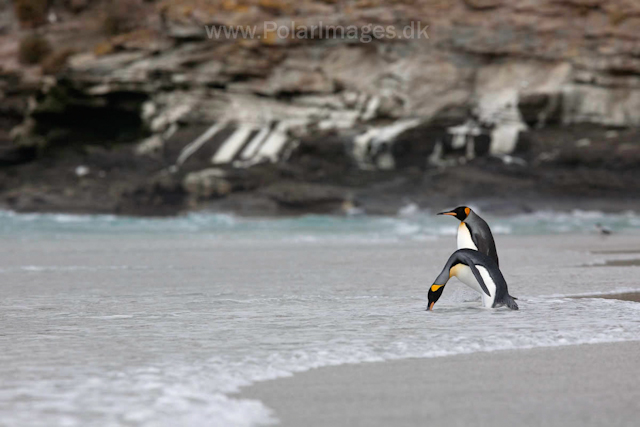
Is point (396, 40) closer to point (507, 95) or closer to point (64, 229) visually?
point (507, 95)

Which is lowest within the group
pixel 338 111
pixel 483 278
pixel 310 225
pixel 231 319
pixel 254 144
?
pixel 310 225

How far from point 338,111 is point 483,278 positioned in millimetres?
18134

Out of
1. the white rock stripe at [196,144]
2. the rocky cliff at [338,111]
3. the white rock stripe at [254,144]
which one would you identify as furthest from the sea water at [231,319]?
the white rock stripe at [196,144]

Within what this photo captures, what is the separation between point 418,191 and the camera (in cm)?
2044

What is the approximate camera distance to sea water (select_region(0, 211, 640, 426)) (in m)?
2.91

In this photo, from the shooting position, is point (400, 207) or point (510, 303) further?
point (400, 207)

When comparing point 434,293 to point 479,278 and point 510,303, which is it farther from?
point 510,303

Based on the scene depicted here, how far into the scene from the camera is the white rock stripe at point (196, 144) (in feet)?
74.0

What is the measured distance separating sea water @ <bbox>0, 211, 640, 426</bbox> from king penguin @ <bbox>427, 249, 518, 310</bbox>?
0.34 feet

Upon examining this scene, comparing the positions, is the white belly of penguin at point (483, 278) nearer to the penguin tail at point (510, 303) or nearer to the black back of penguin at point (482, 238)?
the penguin tail at point (510, 303)

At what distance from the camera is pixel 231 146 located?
22531 millimetres

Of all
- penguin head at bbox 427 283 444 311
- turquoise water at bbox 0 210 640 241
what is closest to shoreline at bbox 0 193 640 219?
turquoise water at bbox 0 210 640 241

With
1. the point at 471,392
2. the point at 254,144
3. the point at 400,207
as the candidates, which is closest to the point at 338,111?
the point at 254,144

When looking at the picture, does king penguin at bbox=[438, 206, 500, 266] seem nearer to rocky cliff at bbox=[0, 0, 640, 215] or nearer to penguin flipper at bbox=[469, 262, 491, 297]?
penguin flipper at bbox=[469, 262, 491, 297]
